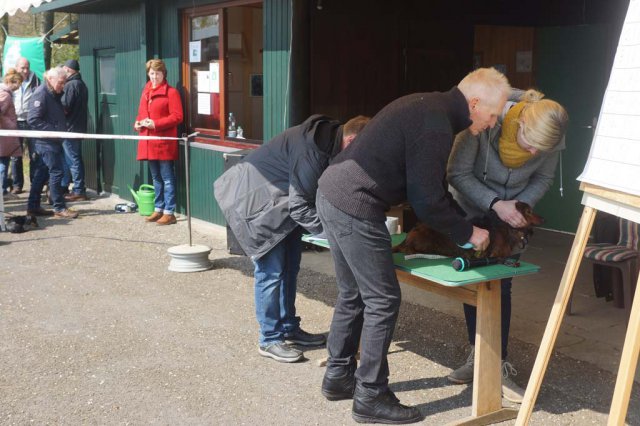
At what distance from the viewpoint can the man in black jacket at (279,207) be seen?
165 inches

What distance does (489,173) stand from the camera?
4.07 m

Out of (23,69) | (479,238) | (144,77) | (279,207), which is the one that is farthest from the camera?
(23,69)

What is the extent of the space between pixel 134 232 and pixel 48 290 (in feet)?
7.91

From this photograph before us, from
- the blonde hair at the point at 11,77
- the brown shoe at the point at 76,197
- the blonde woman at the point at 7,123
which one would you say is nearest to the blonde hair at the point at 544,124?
the blonde woman at the point at 7,123

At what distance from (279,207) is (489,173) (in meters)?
1.23

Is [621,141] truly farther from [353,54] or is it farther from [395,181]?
[353,54]

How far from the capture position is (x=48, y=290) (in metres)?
6.25

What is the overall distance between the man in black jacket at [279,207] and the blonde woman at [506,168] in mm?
610

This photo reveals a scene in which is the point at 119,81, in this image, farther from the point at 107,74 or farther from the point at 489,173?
the point at 489,173

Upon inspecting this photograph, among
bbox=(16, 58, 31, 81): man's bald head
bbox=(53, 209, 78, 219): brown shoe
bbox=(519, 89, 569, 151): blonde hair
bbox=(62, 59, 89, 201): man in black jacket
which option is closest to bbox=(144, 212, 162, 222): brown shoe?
bbox=(53, 209, 78, 219): brown shoe

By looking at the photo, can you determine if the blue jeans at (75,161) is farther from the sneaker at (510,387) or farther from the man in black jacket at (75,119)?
the sneaker at (510,387)

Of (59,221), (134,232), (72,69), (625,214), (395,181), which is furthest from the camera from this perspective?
(72,69)

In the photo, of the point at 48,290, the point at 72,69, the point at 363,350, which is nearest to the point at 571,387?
the point at 363,350

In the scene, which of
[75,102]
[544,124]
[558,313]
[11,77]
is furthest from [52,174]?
[558,313]
